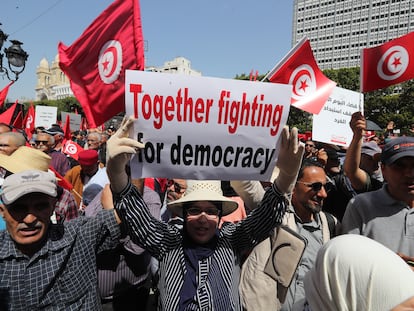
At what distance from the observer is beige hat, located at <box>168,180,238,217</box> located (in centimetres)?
196

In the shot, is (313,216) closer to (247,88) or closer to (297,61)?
(247,88)

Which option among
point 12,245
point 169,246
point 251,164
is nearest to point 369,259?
point 251,164

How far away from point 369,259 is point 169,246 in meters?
1.12

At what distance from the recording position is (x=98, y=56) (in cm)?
265

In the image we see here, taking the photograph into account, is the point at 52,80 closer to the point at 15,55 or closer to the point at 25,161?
the point at 15,55

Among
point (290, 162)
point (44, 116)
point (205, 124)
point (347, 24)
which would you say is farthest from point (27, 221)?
point (347, 24)

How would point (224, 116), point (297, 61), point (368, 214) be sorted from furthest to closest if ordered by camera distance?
point (297, 61) < point (368, 214) < point (224, 116)

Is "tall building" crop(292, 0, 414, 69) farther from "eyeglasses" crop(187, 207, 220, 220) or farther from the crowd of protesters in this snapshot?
"eyeglasses" crop(187, 207, 220, 220)

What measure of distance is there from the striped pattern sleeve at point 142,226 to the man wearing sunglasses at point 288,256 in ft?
1.90

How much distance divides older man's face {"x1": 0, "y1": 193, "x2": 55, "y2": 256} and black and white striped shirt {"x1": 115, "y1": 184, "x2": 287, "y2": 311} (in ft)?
1.18

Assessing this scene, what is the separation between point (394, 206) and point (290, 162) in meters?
0.72

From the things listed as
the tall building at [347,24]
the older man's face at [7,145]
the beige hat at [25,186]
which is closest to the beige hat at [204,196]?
the beige hat at [25,186]

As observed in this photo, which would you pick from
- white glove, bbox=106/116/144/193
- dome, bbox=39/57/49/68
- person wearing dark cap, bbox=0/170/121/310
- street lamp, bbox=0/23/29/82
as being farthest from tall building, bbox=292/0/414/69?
person wearing dark cap, bbox=0/170/121/310

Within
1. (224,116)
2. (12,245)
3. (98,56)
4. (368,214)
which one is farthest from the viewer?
(98,56)
